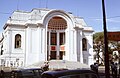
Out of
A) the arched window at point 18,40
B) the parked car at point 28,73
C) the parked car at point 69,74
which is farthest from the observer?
the arched window at point 18,40

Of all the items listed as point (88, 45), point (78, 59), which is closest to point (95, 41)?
point (88, 45)

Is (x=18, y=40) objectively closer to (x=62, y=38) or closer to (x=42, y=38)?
(x=42, y=38)

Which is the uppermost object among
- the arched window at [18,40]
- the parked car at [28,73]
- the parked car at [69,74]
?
the arched window at [18,40]

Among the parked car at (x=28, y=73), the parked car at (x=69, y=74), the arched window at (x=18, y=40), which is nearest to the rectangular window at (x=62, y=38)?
the arched window at (x=18, y=40)

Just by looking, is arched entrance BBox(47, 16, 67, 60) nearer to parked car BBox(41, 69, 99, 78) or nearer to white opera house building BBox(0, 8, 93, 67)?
white opera house building BBox(0, 8, 93, 67)

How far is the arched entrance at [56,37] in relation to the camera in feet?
150

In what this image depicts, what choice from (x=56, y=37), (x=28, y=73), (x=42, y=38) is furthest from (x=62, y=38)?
(x=28, y=73)

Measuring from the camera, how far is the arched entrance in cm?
4587

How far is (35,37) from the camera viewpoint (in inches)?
1718

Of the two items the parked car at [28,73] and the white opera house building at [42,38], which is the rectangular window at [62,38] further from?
the parked car at [28,73]

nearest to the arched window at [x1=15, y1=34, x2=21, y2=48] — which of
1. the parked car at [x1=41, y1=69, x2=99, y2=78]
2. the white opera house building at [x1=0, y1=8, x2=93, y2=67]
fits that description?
the white opera house building at [x1=0, y1=8, x2=93, y2=67]

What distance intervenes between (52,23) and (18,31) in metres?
6.62

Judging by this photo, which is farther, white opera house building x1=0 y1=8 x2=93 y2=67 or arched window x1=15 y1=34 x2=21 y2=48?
arched window x1=15 y1=34 x2=21 y2=48

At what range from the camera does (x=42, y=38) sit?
142ft
